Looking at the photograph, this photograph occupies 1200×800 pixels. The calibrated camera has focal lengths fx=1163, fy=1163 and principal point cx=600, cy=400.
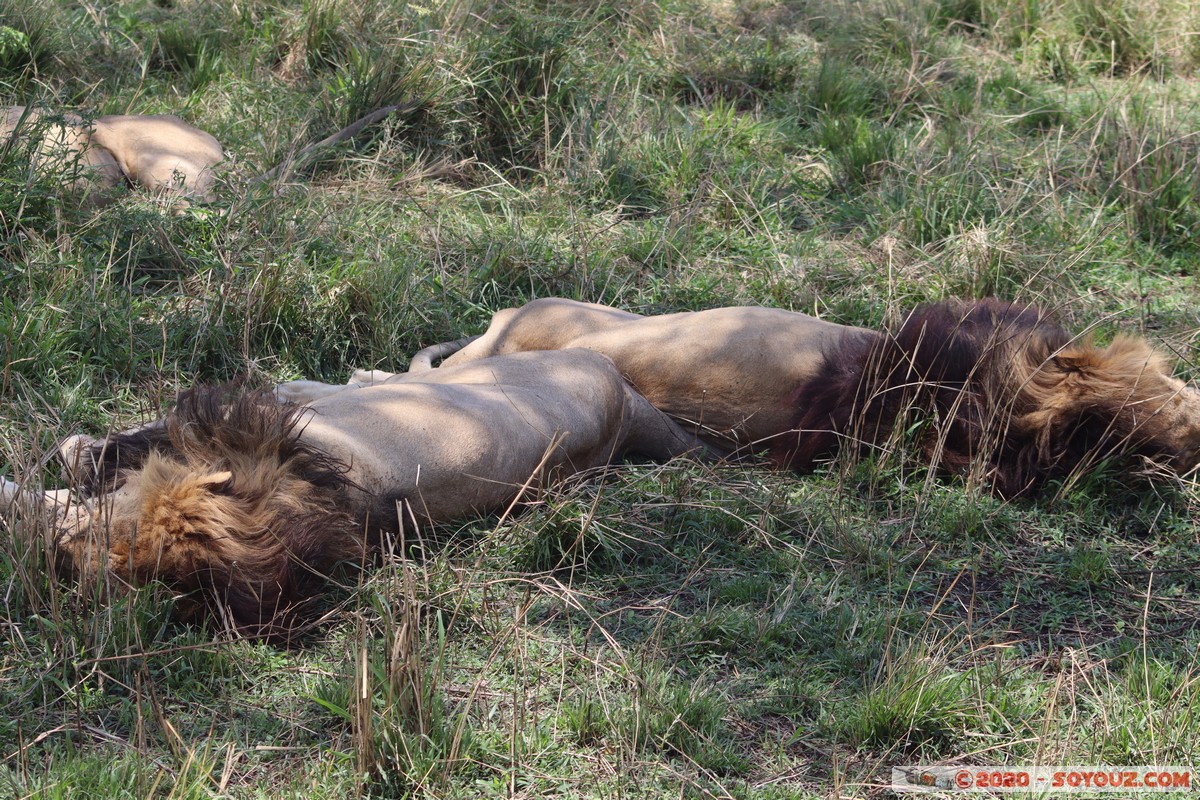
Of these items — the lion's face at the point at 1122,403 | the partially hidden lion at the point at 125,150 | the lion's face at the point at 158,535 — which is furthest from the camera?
the partially hidden lion at the point at 125,150

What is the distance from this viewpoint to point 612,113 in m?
6.15

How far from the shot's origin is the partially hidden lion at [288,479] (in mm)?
2848

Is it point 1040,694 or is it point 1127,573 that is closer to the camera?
point 1040,694

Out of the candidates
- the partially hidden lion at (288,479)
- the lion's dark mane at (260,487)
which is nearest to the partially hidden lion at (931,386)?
the partially hidden lion at (288,479)

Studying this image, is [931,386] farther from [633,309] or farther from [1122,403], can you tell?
[633,309]

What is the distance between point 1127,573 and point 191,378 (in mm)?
3245

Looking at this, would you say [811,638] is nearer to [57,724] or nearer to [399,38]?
[57,724]

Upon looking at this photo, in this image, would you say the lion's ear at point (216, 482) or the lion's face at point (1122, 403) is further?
the lion's face at point (1122, 403)

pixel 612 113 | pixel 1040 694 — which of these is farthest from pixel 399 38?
pixel 1040 694

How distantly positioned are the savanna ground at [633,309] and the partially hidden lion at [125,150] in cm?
17

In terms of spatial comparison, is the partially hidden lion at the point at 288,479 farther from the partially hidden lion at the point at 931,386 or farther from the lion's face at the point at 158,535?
the partially hidden lion at the point at 931,386

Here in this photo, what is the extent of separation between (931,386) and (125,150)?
3.85 m

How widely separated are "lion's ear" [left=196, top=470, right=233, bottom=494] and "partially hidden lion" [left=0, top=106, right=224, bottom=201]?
244 cm

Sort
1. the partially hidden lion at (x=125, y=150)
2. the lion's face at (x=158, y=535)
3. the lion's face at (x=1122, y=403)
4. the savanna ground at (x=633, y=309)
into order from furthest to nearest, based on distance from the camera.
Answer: the partially hidden lion at (x=125, y=150) → the lion's face at (x=1122, y=403) → the lion's face at (x=158, y=535) → the savanna ground at (x=633, y=309)
